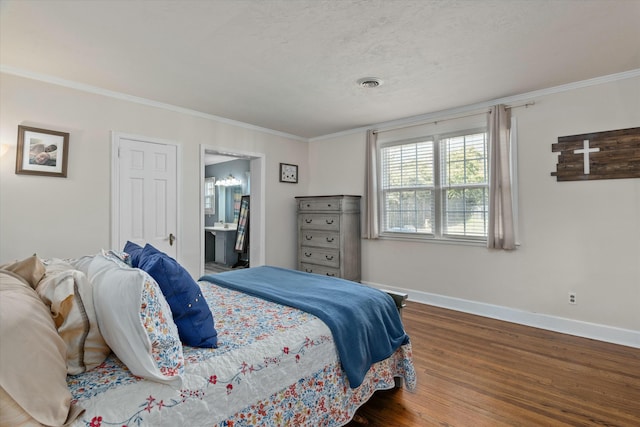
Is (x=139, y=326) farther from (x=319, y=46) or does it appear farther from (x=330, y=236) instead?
(x=330, y=236)

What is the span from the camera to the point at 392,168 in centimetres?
471

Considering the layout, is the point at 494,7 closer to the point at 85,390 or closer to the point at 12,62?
the point at 85,390

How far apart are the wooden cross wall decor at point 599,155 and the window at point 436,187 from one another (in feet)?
2.45

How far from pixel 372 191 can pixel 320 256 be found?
4.10ft

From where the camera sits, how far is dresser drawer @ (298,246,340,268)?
4.65 meters

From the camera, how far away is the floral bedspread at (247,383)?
1090mm

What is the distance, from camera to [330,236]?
15.5ft

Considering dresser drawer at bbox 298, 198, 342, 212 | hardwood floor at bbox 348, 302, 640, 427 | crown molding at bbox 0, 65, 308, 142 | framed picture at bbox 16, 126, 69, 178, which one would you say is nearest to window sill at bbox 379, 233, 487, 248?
dresser drawer at bbox 298, 198, 342, 212

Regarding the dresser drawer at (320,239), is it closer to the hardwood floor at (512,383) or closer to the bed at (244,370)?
the hardwood floor at (512,383)

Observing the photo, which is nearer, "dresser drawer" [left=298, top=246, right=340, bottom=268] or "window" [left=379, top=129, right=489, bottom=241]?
"window" [left=379, top=129, right=489, bottom=241]

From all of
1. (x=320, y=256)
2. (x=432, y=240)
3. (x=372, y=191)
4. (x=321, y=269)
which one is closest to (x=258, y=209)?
(x=320, y=256)

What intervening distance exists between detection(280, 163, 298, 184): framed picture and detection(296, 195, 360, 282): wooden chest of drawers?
42 cm

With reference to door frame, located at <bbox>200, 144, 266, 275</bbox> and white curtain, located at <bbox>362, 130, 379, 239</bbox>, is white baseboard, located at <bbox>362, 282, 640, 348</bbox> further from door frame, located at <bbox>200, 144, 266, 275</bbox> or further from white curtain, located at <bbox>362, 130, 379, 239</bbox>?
door frame, located at <bbox>200, 144, 266, 275</bbox>

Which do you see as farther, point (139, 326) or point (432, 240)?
point (432, 240)
